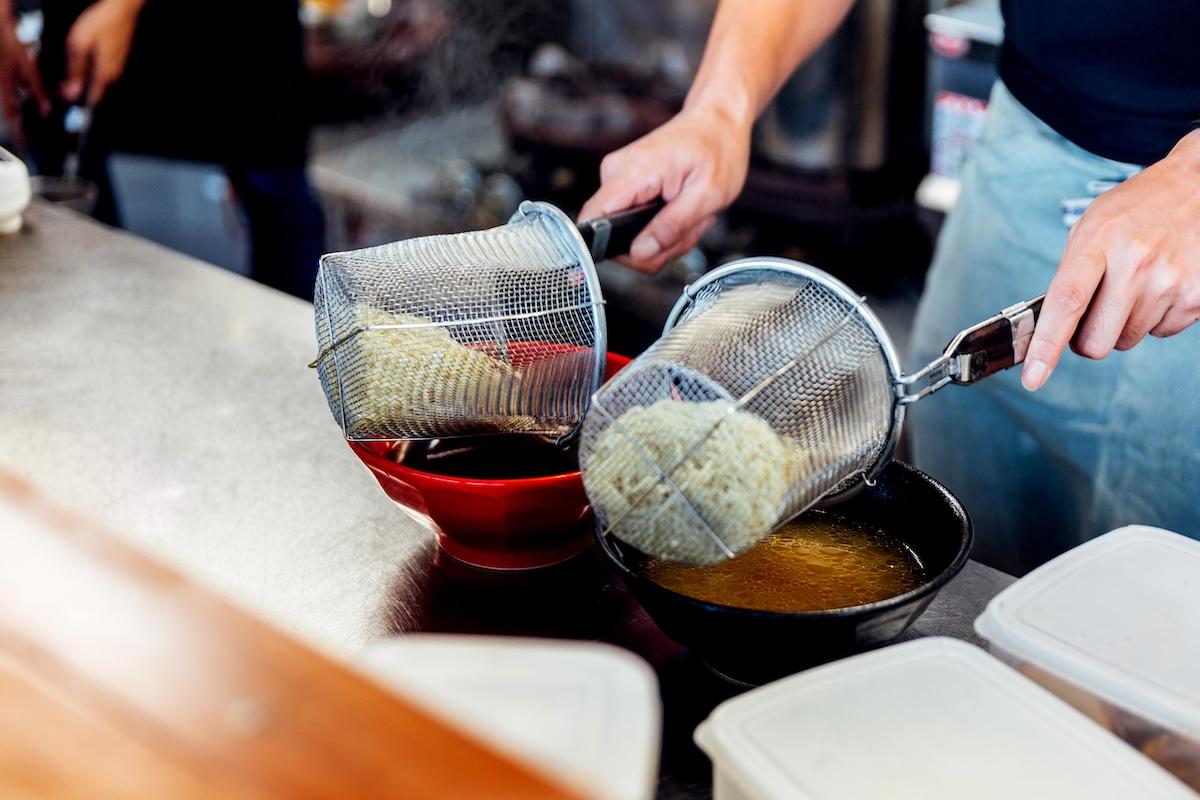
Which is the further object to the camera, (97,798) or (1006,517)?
(1006,517)

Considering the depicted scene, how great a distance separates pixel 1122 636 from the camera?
0.89 metres

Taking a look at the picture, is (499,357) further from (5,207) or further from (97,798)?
(5,207)

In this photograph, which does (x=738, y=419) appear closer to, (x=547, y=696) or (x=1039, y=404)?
(x=547, y=696)

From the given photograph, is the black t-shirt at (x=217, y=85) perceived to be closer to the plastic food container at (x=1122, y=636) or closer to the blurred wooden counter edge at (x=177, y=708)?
the plastic food container at (x=1122, y=636)

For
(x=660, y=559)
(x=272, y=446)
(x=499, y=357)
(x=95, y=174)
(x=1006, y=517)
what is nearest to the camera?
(x=660, y=559)

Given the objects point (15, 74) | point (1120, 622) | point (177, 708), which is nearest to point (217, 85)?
point (15, 74)

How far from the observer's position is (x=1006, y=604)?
2.98 ft

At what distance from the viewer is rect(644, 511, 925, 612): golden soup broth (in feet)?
3.34

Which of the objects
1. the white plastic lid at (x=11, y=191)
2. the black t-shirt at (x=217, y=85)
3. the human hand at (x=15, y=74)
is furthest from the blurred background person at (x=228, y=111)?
the white plastic lid at (x=11, y=191)

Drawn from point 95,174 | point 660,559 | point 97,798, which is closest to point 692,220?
point 660,559

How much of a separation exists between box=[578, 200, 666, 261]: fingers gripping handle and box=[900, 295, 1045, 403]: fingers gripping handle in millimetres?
435

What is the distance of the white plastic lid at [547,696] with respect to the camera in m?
0.63

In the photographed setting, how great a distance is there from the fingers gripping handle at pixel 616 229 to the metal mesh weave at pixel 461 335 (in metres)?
0.09

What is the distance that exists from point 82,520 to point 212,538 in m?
0.72
